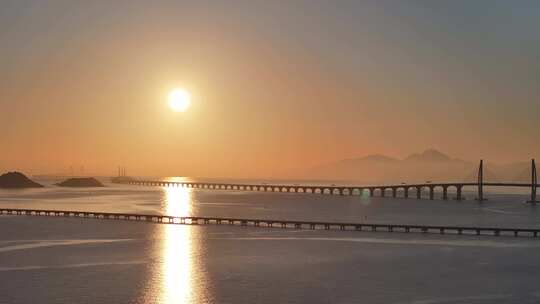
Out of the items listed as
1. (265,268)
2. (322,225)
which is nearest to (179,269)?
(265,268)

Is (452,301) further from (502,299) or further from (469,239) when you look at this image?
(469,239)

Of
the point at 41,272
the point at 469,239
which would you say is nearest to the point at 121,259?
the point at 41,272

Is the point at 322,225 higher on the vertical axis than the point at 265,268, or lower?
lower

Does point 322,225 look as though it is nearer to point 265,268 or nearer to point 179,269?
point 265,268

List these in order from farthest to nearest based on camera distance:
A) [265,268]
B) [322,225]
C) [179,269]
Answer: [322,225]
[179,269]
[265,268]

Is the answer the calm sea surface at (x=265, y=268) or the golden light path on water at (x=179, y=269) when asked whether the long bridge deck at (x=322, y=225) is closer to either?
the calm sea surface at (x=265, y=268)

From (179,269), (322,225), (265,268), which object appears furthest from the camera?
(322,225)

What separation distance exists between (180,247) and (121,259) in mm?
10953

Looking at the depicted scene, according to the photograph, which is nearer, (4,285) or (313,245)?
(4,285)

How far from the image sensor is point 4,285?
1564 inches

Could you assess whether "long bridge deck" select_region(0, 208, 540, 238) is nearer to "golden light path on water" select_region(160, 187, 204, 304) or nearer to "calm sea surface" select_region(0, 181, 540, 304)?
"calm sea surface" select_region(0, 181, 540, 304)

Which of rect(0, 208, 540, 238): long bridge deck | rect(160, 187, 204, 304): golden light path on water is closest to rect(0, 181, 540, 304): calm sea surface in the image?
rect(160, 187, 204, 304): golden light path on water

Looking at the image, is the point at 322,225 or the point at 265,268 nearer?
the point at 265,268

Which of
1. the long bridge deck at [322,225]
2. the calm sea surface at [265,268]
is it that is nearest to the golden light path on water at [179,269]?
the calm sea surface at [265,268]
